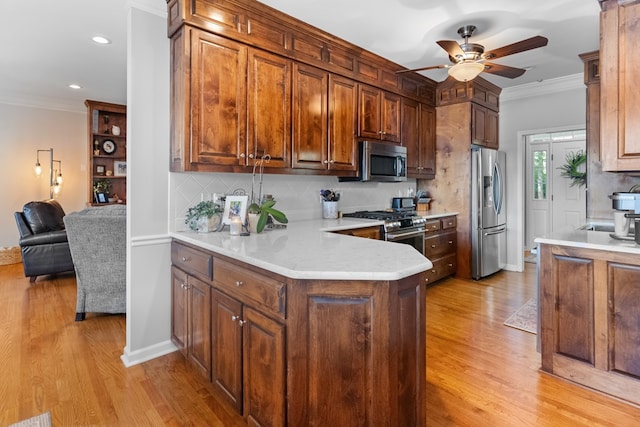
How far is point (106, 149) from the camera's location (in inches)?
238

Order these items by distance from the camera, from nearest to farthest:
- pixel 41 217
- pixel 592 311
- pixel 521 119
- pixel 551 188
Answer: pixel 592 311, pixel 41 217, pixel 521 119, pixel 551 188

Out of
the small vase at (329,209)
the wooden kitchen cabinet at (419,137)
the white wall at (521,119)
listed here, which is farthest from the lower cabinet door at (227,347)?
the white wall at (521,119)

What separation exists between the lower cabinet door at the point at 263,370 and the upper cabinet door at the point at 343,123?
205 cm

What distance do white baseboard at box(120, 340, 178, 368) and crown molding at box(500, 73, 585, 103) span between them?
532 centimetres

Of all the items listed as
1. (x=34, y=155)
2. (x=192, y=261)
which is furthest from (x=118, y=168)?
(x=192, y=261)

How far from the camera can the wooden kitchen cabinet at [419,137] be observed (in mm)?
4243

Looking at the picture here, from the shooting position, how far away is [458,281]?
444cm

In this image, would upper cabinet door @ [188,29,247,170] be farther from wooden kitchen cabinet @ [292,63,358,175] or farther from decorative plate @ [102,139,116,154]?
decorative plate @ [102,139,116,154]

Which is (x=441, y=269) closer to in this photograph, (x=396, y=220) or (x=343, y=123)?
(x=396, y=220)

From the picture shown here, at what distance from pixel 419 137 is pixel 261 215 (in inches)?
113

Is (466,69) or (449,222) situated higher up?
(466,69)

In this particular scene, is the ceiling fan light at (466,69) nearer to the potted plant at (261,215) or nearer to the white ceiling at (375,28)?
the white ceiling at (375,28)

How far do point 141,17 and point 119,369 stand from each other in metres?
2.44

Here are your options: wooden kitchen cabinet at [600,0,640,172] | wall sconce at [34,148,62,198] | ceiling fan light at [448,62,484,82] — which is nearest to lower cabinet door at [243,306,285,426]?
wooden kitchen cabinet at [600,0,640,172]
